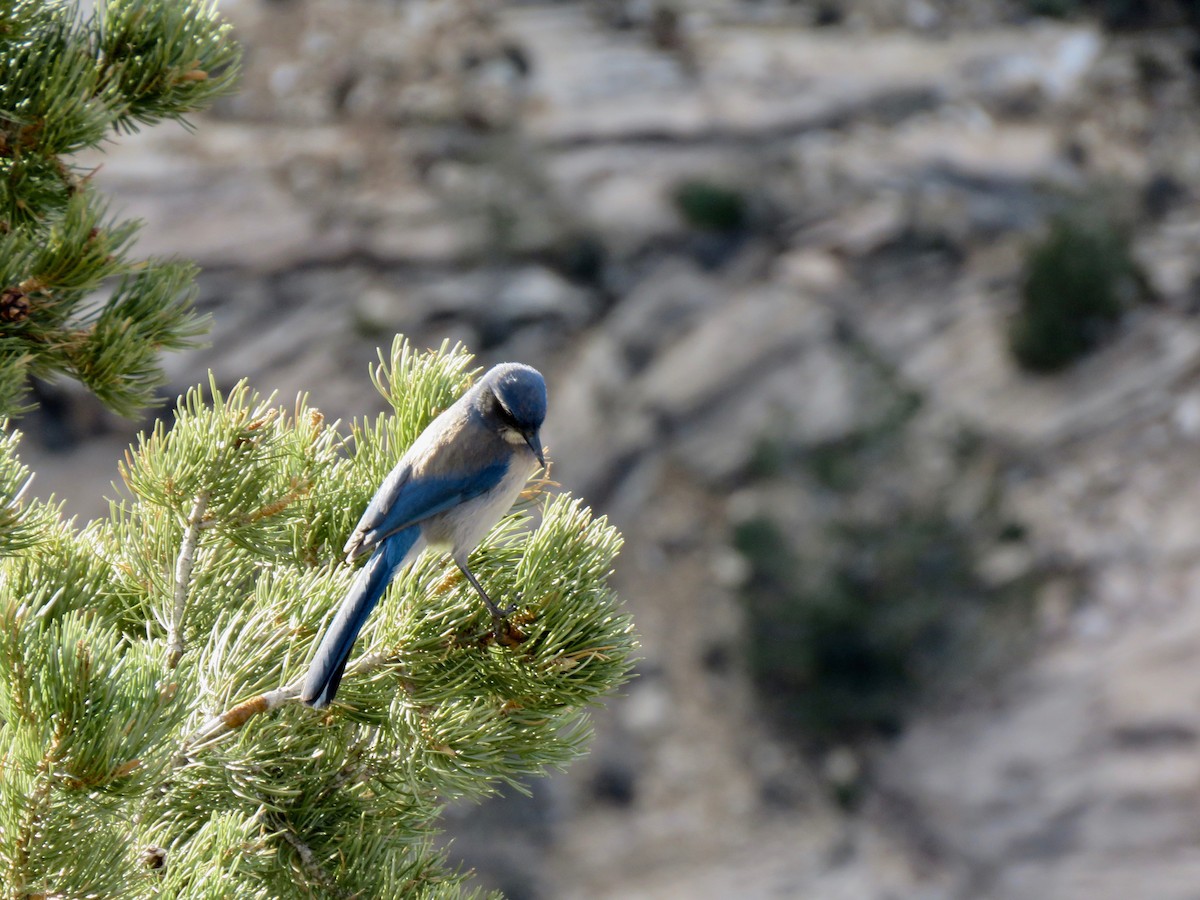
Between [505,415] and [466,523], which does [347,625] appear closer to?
[466,523]

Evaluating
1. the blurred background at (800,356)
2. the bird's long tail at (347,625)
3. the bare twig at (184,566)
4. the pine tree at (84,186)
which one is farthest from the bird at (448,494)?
the blurred background at (800,356)

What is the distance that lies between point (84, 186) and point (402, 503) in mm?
728

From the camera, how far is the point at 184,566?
182 centimetres

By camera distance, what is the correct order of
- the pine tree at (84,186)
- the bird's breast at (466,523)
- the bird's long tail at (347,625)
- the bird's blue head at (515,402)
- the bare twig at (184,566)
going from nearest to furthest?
the bird's long tail at (347,625) → the pine tree at (84,186) → the bare twig at (184,566) → the bird's breast at (466,523) → the bird's blue head at (515,402)

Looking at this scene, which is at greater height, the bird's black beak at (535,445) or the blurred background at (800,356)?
the bird's black beak at (535,445)

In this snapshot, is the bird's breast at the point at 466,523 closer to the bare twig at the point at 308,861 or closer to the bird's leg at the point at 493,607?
the bird's leg at the point at 493,607

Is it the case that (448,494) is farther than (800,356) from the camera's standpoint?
No

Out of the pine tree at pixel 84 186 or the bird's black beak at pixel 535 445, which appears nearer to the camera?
the pine tree at pixel 84 186

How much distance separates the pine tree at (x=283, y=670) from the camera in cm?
162

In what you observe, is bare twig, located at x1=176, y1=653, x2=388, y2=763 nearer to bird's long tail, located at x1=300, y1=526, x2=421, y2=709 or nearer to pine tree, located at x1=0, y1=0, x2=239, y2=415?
bird's long tail, located at x1=300, y1=526, x2=421, y2=709

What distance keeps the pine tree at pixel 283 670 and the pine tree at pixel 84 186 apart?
6.0 inches

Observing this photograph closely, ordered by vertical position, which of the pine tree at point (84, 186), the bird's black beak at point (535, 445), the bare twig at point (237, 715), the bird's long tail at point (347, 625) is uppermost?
the pine tree at point (84, 186)


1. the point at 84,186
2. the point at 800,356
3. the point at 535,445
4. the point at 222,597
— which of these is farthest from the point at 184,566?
the point at 800,356

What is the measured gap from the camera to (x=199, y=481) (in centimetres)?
180
